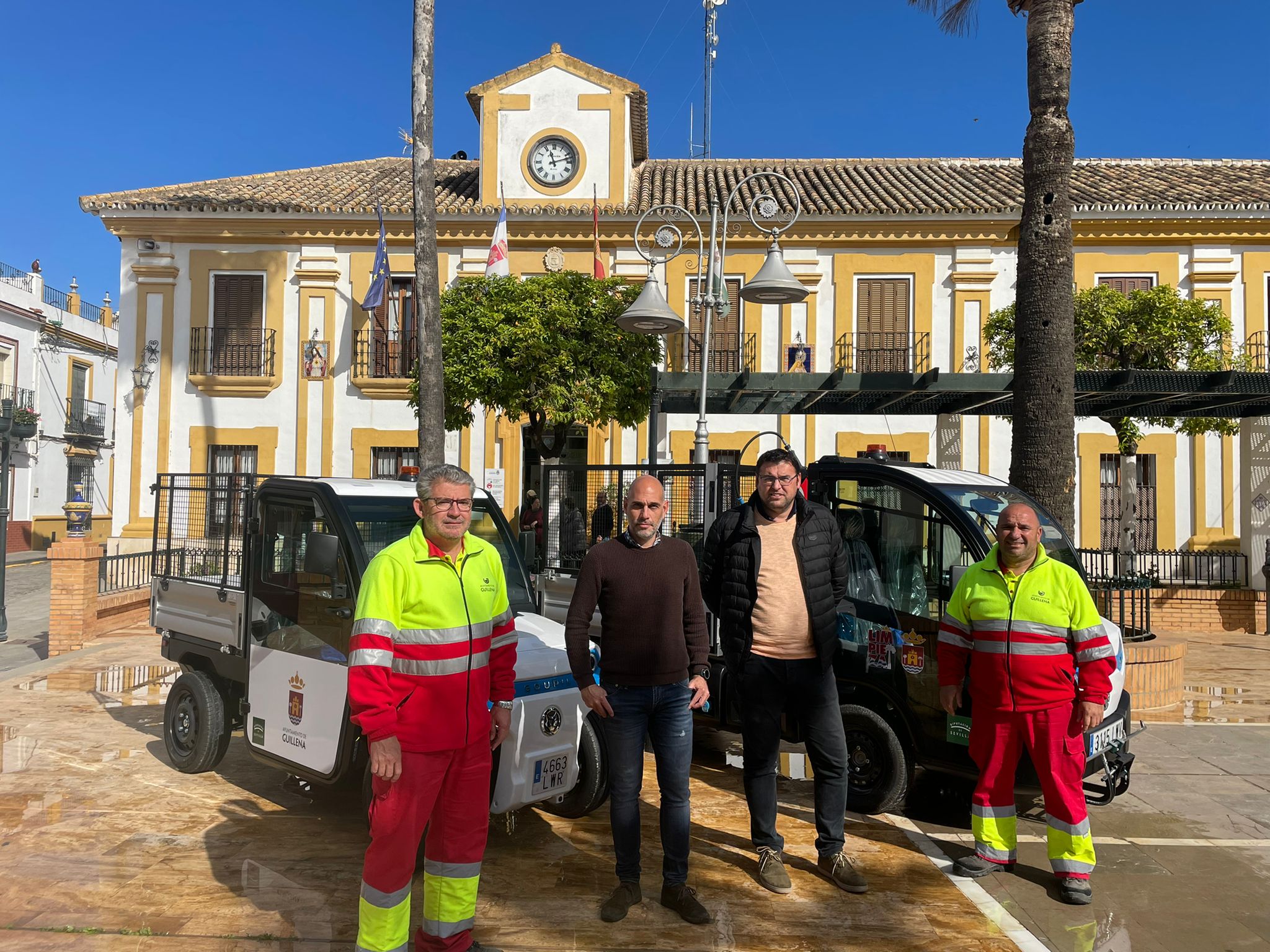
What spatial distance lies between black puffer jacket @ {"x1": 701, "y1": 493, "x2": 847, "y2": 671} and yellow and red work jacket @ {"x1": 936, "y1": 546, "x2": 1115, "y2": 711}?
2.51 ft

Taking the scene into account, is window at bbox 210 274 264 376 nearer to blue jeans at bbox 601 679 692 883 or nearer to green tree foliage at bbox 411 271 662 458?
green tree foliage at bbox 411 271 662 458

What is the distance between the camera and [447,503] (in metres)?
3.48

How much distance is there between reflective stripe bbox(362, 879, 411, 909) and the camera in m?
3.31

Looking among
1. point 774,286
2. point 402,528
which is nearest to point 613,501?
point 774,286

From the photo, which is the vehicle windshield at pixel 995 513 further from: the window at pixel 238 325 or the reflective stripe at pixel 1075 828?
the window at pixel 238 325

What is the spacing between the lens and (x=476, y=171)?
2231cm

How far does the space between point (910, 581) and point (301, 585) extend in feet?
11.9

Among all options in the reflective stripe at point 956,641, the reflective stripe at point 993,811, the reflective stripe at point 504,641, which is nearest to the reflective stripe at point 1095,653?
the reflective stripe at point 956,641

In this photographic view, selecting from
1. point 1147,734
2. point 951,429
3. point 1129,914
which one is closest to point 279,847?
point 1129,914

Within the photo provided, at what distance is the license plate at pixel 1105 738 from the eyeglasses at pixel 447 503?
12.3ft

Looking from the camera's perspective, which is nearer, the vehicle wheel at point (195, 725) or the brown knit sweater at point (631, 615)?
the brown knit sweater at point (631, 615)

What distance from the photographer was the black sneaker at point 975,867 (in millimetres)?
4664

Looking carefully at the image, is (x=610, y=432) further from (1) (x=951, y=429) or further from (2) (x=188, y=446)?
(2) (x=188, y=446)

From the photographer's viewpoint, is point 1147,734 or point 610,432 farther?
point 610,432
